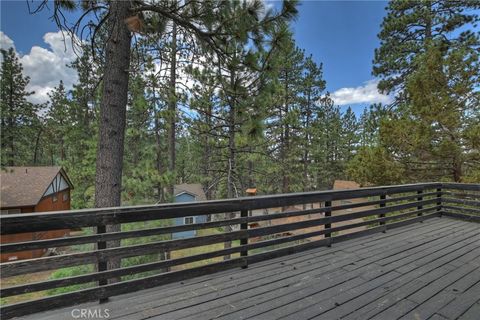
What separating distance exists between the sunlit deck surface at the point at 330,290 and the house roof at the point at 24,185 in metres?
11.6

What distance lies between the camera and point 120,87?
3.15 m

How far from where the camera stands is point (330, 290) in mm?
2234

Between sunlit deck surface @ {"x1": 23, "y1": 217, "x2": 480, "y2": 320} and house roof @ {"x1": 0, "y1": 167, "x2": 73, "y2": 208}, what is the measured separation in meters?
11.6

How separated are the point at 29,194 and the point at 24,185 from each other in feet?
2.94

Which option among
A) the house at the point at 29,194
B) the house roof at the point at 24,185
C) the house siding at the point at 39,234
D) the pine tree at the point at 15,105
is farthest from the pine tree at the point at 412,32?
the pine tree at the point at 15,105

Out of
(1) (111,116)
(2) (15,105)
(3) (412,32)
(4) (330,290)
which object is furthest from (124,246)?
(2) (15,105)

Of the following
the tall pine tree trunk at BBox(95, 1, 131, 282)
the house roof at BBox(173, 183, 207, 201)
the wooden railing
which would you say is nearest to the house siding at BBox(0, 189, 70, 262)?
the house roof at BBox(173, 183, 207, 201)

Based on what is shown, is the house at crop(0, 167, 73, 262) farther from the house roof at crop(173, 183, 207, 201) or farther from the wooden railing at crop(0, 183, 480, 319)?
the wooden railing at crop(0, 183, 480, 319)

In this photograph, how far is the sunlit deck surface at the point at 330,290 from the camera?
1.86m

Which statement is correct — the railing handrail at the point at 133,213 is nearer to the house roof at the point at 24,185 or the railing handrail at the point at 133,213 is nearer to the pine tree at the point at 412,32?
the pine tree at the point at 412,32

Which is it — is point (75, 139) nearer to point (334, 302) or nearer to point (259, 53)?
point (259, 53)

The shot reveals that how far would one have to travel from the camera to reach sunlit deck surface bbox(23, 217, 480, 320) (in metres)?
1.86

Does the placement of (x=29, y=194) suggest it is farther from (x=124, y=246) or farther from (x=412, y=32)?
(x=412, y=32)

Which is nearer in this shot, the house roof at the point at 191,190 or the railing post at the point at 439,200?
the railing post at the point at 439,200
